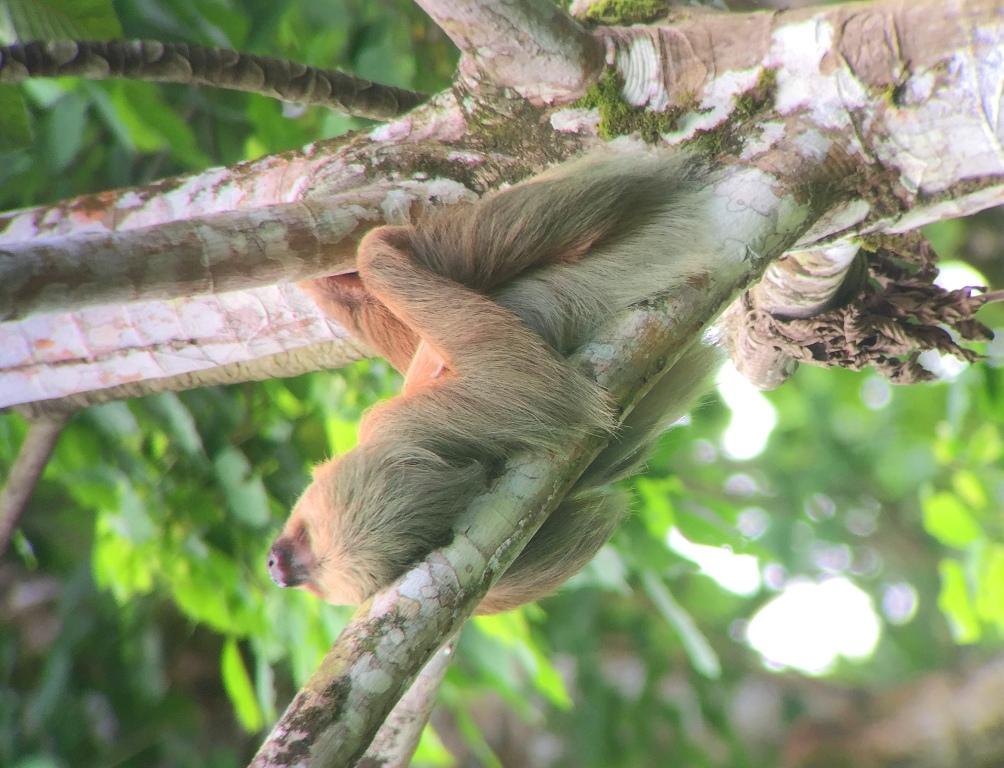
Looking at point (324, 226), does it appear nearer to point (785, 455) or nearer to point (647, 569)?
point (647, 569)

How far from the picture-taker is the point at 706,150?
2064 mm

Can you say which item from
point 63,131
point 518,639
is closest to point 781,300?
point 518,639

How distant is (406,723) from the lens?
7.25 feet

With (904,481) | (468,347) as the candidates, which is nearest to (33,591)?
(468,347)

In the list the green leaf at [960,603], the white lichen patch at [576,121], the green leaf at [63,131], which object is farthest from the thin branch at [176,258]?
the green leaf at [960,603]

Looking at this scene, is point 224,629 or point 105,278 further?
point 224,629

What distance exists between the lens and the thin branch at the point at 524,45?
6.04 ft

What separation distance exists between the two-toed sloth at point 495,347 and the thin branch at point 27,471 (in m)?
1.06

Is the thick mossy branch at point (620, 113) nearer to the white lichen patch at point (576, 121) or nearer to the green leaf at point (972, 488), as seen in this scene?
the white lichen patch at point (576, 121)

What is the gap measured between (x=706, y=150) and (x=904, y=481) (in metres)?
4.87

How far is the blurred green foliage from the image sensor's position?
10.6ft

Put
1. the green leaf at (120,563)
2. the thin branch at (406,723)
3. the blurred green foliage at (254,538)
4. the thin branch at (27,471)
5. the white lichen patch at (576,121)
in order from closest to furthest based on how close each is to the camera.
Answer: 1. the white lichen patch at (576,121)
2. the thin branch at (406,723)
3. the thin branch at (27,471)
4. the blurred green foliage at (254,538)
5. the green leaf at (120,563)

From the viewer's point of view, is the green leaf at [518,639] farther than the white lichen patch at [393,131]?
Yes

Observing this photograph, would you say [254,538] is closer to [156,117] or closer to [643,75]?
[156,117]
